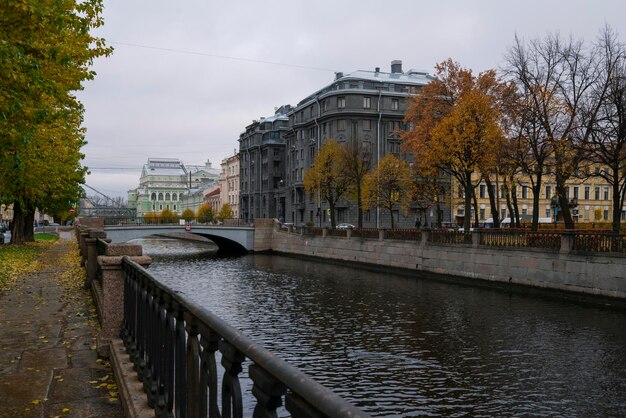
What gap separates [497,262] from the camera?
2841 cm

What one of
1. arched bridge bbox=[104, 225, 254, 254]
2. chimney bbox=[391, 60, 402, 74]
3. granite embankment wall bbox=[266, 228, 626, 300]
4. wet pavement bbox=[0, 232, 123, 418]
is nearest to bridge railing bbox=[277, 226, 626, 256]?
granite embankment wall bbox=[266, 228, 626, 300]

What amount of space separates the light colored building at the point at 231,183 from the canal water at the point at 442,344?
84173 millimetres

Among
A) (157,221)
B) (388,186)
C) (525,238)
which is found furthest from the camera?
(157,221)

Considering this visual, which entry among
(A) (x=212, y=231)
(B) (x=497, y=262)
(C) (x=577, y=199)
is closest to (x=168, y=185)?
(A) (x=212, y=231)

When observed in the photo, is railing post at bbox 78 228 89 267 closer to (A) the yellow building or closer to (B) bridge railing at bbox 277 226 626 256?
(B) bridge railing at bbox 277 226 626 256

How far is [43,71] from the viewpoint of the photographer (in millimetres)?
14570

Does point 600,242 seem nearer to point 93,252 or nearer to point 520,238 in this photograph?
point 520,238

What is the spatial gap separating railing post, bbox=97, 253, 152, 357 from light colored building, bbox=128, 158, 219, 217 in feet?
508

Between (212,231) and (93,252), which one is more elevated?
(93,252)

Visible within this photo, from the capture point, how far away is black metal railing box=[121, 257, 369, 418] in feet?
6.36

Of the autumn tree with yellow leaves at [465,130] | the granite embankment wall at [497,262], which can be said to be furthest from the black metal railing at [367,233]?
the autumn tree with yellow leaves at [465,130]

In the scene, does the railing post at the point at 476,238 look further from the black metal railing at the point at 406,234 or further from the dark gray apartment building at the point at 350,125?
the dark gray apartment building at the point at 350,125

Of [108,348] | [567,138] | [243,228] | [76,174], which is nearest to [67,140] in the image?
[76,174]

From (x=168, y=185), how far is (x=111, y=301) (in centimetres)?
16966
